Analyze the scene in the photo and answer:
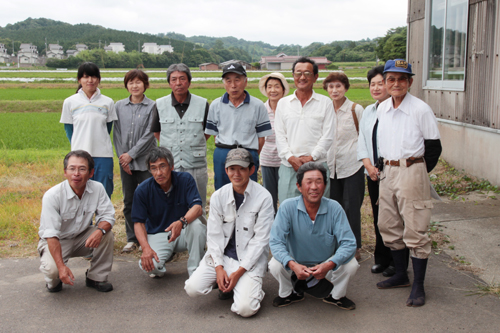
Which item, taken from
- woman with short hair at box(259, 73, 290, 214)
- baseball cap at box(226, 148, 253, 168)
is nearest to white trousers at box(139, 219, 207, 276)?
baseball cap at box(226, 148, 253, 168)

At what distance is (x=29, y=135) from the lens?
44.4 feet

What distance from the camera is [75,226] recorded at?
4000mm

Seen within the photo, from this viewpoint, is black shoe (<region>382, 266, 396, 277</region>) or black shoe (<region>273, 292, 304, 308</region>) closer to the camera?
black shoe (<region>273, 292, 304, 308</region>)

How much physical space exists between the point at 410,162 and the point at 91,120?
341cm

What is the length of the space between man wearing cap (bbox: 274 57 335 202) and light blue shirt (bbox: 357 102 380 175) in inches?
11.4

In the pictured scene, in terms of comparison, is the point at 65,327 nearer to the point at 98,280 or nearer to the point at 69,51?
the point at 98,280

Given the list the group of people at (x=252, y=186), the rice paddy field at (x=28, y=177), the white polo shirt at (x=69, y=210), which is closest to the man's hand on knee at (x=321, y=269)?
the group of people at (x=252, y=186)

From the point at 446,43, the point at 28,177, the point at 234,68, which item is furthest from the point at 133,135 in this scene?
the point at 446,43

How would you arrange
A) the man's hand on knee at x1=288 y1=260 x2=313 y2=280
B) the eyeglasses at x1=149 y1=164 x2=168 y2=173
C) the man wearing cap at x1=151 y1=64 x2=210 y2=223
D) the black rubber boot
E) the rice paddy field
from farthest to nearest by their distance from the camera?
the rice paddy field
the man wearing cap at x1=151 y1=64 x2=210 y2=223
the eyeglasses at x1=149 y1=164 x2=168 y2=173
the black rubber boot
the man's hand on knee at x1=288 y1=260 x2=313 y2=280

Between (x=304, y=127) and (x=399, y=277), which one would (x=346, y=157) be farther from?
(x=399, y=277)

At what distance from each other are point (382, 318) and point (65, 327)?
245cm

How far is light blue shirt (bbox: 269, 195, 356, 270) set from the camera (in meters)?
3.48

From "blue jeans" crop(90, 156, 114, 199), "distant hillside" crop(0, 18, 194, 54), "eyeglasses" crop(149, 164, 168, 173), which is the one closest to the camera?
"eyeglasses" crop(149, 164, 168, 173)

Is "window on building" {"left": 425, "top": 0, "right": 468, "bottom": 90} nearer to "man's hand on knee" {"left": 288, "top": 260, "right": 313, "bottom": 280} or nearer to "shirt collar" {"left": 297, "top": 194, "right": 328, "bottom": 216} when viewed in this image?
"shirt collar" {"left": 297, "top": 194, "right": 328, "bottom": 216}
